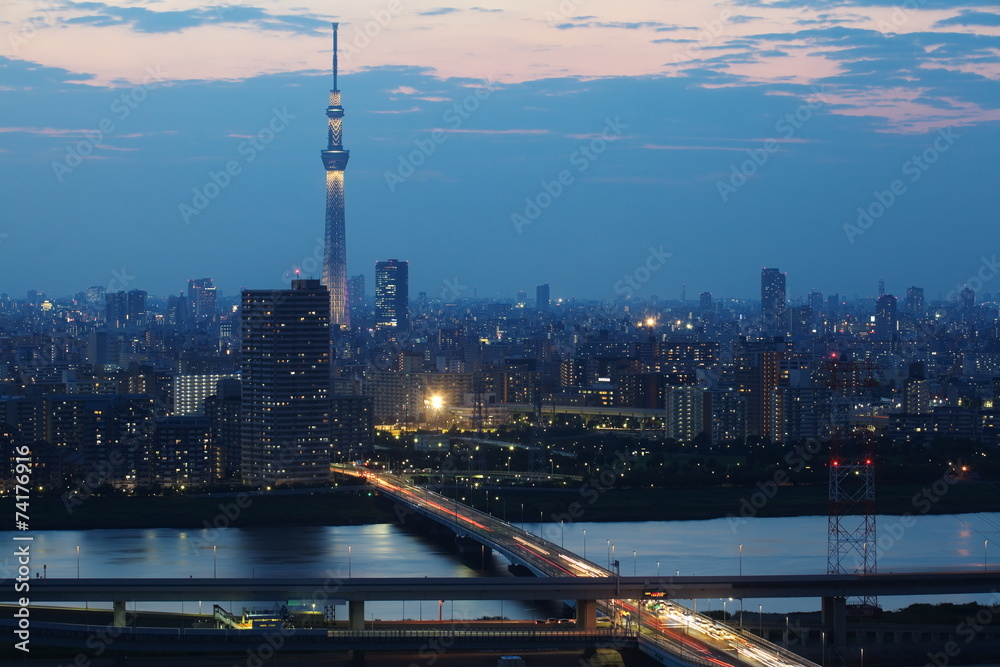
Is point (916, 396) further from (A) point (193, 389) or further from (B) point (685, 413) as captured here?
(A) point (193, 389)

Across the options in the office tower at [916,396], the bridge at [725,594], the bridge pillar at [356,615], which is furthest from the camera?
the office tower at [916,396]

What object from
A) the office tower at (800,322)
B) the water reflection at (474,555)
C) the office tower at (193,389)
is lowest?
the water reflection at (474,555)

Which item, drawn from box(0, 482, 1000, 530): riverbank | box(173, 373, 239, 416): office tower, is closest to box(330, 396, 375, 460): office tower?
box(0, 482, 1000, 530): riverbank

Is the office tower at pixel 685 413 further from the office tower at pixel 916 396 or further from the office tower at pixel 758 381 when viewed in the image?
the office tower at pixel 916 396

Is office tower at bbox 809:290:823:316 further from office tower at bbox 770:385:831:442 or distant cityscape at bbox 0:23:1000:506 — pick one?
office tower at bbox 770:385:831:442

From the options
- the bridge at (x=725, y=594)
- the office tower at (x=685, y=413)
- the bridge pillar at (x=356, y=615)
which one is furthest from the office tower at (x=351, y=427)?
the bridge pillar at (x=356, y=615)
